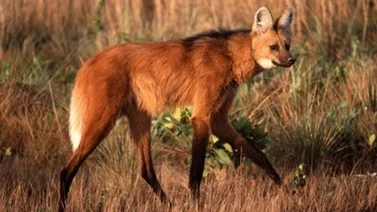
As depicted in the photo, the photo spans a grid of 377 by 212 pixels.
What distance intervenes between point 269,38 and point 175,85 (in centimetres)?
72

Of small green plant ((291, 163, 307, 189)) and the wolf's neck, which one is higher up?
the wolf's neck

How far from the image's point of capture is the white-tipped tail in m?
5.38

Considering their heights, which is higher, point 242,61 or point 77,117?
point 242,61

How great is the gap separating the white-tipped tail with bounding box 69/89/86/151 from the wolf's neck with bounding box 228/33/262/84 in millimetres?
1073

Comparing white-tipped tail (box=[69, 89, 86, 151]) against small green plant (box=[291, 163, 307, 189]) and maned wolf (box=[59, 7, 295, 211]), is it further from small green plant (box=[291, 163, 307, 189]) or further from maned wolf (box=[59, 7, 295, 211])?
small green plant (box=[291, 163, 307, 189])

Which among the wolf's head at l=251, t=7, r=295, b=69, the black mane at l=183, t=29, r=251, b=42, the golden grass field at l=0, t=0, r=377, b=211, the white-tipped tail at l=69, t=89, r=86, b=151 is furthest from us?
the black mane at l=183, t=29, r=251, b=42

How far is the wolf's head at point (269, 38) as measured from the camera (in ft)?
18.1

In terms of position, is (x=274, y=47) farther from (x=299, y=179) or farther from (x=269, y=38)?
(x=299, y=179)

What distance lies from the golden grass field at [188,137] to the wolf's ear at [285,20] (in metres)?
1.00

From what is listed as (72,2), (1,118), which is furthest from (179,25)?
(1,118)

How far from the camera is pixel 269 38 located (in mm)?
5574

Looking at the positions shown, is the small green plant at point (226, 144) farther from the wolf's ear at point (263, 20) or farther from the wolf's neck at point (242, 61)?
the wolf's ear at point (263, 20)

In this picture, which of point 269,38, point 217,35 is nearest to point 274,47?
point 269,38

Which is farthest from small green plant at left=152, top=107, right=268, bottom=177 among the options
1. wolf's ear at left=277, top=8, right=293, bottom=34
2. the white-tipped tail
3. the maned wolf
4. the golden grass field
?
the white-tipped tail
